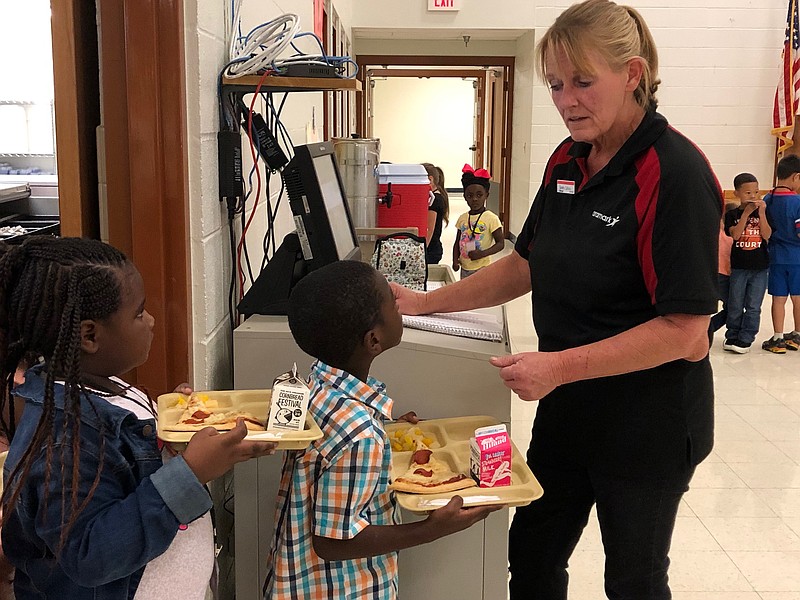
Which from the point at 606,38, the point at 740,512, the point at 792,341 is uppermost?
the point at 606,38

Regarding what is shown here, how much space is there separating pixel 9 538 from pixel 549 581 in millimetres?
1199

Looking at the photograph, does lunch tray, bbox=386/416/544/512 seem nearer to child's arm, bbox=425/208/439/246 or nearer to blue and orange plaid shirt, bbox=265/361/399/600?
blue and orange plaid shirt, bbox=265/361/399/600

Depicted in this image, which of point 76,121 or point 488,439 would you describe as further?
point 76,121

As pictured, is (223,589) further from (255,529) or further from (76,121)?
(76,121)

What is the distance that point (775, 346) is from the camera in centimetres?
543

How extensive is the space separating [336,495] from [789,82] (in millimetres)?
7862

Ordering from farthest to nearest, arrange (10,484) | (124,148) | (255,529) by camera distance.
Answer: (255,529) < (124,148) < (10,484)

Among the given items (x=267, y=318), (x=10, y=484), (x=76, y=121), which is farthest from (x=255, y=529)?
(x=76, y=121)

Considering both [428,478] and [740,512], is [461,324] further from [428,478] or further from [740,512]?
[740,512]

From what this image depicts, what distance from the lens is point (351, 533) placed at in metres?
1.32

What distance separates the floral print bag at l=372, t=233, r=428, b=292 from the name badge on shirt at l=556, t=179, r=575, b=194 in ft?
2.31

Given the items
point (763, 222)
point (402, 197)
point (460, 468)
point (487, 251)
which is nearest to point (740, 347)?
point (763, 222)

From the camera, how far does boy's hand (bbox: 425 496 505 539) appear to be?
4.24ft

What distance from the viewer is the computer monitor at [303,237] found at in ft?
5.53
